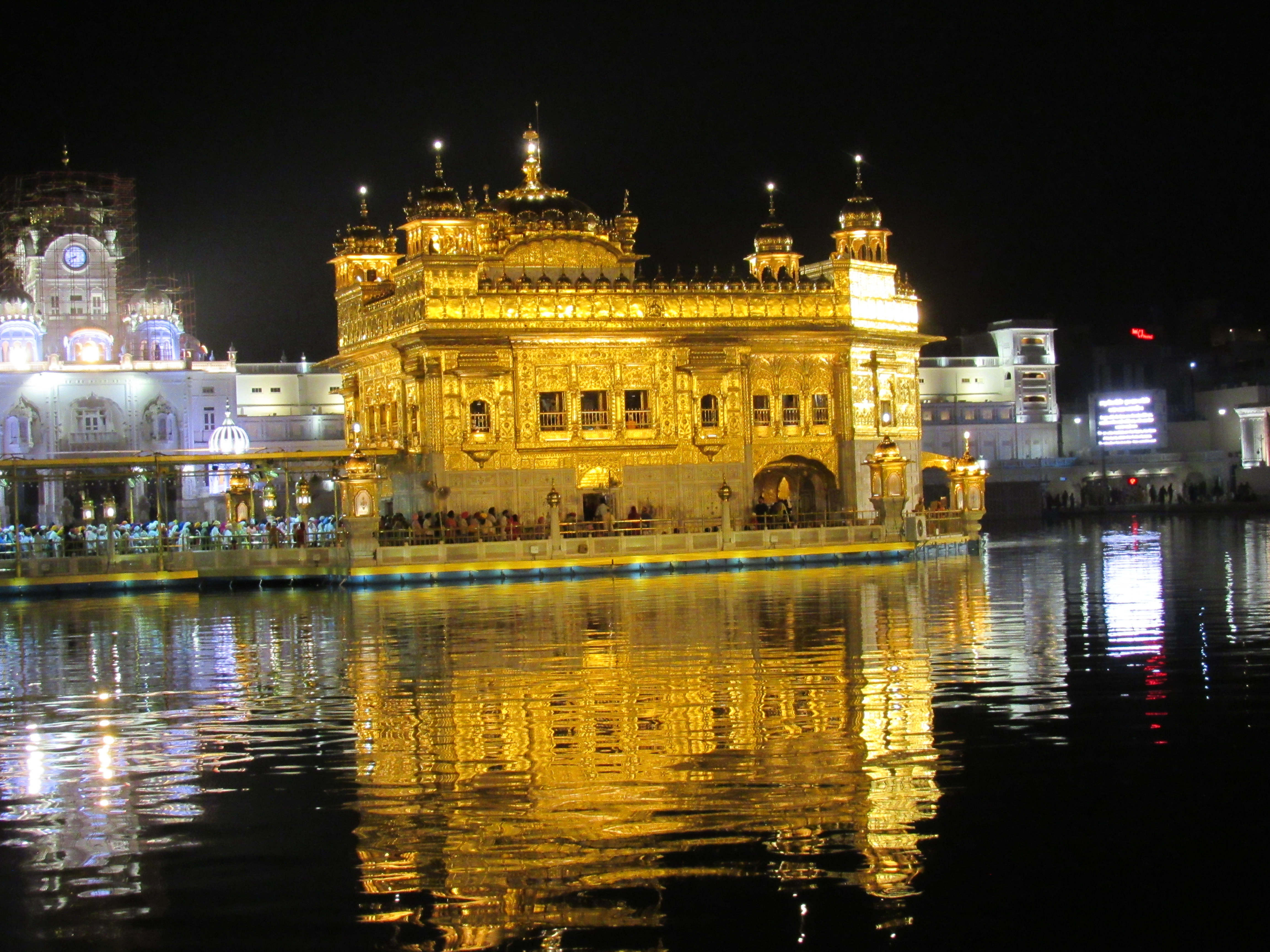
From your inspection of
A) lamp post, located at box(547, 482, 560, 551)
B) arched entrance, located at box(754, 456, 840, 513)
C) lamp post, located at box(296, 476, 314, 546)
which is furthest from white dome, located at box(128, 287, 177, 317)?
lamp post, located at box(547, 482, 560, 551)

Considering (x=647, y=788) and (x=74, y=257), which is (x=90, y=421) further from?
(x=647, y=788)

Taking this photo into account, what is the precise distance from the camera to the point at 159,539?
32312 mm

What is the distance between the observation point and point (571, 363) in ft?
127

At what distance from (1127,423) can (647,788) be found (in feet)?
229

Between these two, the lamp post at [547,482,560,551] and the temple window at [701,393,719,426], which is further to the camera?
the temple window at [701,393,719,426]

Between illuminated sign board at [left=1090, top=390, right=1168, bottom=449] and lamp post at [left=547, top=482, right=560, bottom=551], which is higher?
illuminated sign board at [left=1090, top=390, right=1168, bottom=449]

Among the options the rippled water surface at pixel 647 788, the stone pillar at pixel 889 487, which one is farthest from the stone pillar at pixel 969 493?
the rippled water surface at pixel 647 788

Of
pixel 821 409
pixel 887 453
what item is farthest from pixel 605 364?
pixel 887 453

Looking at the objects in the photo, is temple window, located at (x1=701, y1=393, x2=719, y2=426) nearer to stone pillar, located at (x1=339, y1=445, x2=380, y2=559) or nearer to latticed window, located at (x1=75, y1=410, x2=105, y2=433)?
stone pillar, located at (x1=339, y1=445, x2=380, y2=559)

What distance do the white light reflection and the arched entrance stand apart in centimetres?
684

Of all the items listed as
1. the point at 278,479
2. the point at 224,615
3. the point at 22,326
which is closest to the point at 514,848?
the point at 224,615

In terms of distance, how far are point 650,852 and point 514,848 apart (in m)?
0.76

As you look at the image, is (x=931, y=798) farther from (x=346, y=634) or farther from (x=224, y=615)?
(x=224, y=615)

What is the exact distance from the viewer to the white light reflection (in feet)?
58.7
